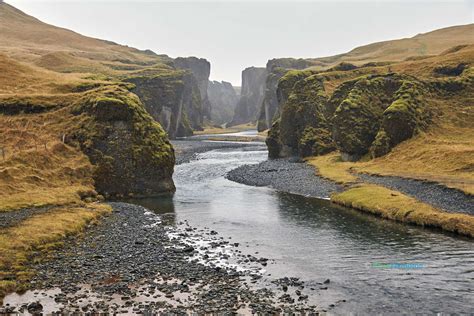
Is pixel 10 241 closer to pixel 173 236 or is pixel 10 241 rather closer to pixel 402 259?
pixel 173 236

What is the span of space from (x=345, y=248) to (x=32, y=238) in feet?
89.2

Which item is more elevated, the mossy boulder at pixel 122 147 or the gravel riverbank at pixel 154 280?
the mossy boulder at pixel 122 147

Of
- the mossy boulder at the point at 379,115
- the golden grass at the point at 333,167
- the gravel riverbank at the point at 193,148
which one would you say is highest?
the mossy boulder at the point at 379,115

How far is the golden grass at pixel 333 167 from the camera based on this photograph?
71812mm

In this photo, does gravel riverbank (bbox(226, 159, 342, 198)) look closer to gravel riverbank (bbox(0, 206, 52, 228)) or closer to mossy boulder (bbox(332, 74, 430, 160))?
mossy boulder (bbox(332, 74, 430, 160))

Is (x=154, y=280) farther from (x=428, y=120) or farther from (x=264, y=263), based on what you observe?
(x=428, y=120)

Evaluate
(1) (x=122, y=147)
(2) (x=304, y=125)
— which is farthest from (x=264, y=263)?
(2) (x=304, y=125)

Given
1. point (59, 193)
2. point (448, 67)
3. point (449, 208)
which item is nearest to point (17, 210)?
point (59, 193)

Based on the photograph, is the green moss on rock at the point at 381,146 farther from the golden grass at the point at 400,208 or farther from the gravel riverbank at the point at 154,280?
the gravel riverbank at the point at 154,280

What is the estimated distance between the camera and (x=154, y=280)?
2944 centimetres

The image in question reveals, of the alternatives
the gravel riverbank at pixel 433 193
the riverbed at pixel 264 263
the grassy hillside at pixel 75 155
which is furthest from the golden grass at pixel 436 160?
the grassy hillside at pixel 75 155

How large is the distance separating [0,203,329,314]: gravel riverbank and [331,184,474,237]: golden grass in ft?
64.6

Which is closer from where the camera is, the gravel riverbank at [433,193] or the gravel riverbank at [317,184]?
the gravel riverbank at [433,193]

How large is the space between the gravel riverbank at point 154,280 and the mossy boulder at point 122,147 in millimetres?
23451
